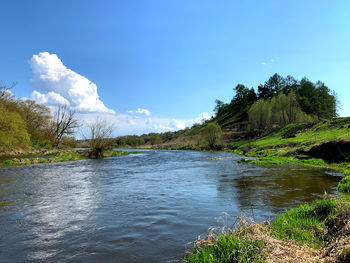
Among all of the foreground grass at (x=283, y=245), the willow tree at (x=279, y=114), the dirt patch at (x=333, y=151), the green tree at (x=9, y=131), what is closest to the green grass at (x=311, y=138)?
the dirt patch at (x=333, y=151)

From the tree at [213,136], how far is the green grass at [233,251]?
64.4 meters

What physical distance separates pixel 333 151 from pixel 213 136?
155 feet

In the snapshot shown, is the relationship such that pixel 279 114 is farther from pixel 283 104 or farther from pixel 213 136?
pixel 213 136

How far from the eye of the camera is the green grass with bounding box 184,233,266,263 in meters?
3.67

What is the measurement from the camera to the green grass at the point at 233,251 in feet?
12.0

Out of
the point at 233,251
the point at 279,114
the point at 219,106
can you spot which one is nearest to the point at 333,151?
the point at 233,251

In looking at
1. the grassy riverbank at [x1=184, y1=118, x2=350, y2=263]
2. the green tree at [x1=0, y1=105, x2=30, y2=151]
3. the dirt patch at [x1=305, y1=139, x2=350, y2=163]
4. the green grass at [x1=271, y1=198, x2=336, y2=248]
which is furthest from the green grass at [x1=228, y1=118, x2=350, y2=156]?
the green tree at [x1=0, y1=105, x2=30, y2=151]

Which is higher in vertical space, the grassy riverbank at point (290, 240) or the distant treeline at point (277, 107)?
the distant treeline at point (277, 107)

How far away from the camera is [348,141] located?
20.4 metres

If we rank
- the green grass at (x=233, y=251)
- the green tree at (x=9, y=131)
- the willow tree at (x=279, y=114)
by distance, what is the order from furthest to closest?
1. the willow tree at (x=279, y=114)
2. the green tree at (x=9, y=131)
3. the green grass at (x=233, y=251)

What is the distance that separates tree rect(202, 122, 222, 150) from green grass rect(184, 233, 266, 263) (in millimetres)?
64433

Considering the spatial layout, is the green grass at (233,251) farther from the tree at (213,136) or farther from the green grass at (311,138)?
the tree at (213,136)

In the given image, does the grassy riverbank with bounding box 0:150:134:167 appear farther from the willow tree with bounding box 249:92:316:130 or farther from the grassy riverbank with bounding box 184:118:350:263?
the willow tree with bounding box 249:92:316:130

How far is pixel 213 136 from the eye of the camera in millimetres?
69062
